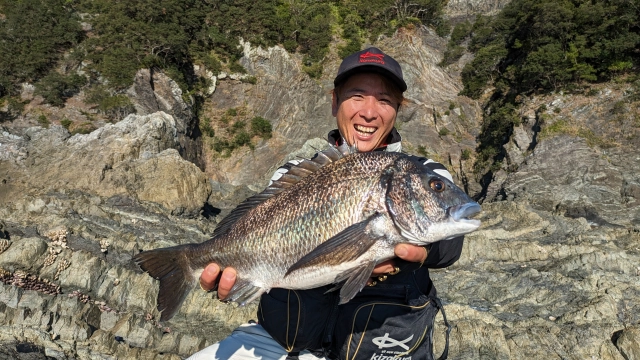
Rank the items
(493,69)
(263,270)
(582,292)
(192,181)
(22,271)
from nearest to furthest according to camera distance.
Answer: (263,270) < (22,271) < (582,292) < (192,181) < (493,69)

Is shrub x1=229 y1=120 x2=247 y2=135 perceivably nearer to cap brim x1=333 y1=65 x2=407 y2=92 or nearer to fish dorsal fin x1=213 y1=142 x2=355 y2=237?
cap brim x1=333 y1=65 x2=407 y2=92

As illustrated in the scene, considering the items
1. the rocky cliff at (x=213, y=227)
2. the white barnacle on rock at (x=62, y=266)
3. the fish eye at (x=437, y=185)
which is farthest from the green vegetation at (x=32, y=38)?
the fish eye at (x=437, y=185)

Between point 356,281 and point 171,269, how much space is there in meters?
1.57

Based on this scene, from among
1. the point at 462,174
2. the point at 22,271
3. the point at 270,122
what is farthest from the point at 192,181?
the point at 462,174

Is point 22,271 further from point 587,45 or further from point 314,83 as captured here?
point 587,45

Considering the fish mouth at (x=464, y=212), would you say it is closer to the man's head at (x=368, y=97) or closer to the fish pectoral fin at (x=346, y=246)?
→ the fish pectoral fin at (x=346, y=246)

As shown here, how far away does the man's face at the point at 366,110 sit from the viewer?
3.31 m

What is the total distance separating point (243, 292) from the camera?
9.18 feet

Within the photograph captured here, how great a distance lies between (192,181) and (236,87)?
15.0m

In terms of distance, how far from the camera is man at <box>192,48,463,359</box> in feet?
9.98

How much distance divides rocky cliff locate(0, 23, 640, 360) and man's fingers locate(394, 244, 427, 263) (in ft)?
19.1

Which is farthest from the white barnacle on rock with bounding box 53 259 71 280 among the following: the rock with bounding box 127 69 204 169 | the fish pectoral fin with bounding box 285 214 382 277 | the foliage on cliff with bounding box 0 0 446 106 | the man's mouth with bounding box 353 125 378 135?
the foliage on cliff with bounding box 0 0 446 106

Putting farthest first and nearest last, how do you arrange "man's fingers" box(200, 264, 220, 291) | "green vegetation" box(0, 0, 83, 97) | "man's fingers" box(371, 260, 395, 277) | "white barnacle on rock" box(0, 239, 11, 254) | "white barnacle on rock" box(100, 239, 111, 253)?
"green vegetation" box(0, 0, 83, 97) < "white barnacle on rock" box(100, 239, 111, 253) < "white barnacle on rock" box(0, 239, 11, 254) < "man's fingers" box(200, 264, 220, 291) < "man's fingers" box(371, 260, 395, 277)

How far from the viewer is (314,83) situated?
92.7 feet
